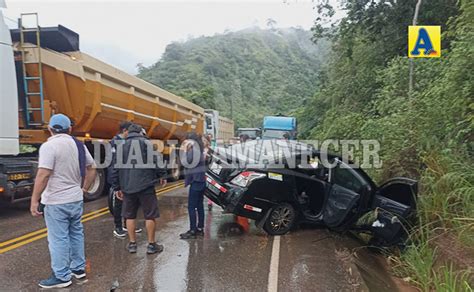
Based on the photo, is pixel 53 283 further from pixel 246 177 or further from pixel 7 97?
pixel 7 97

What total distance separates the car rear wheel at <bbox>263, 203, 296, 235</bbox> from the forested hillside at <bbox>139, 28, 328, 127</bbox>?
3369cm

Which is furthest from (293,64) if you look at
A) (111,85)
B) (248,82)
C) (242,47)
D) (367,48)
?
(111,85)

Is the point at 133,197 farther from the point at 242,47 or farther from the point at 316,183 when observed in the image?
the point at 242,47

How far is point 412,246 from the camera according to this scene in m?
5.29

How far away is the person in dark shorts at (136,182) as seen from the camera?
191 inches

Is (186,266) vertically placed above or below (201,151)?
below

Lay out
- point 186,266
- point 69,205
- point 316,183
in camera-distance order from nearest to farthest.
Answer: point 69,205
point 186,266
point 316,183

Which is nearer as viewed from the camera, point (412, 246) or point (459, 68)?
point (412, 246)

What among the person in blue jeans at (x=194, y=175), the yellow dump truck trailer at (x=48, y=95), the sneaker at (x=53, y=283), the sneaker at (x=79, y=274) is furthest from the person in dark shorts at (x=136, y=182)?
the yellow dump truck trailer at (x=48, y=95)

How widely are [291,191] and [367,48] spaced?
12.7 m

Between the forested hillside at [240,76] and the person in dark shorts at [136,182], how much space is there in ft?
113

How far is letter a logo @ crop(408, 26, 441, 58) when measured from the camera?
6922 mm

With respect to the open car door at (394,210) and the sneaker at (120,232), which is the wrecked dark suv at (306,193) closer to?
the open car door at (394,210)

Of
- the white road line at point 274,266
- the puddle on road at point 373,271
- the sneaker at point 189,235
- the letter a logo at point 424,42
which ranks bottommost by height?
the puddle on road at point 373,271
